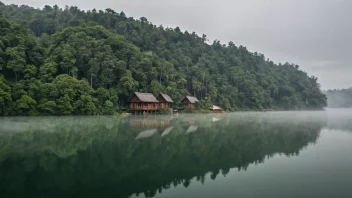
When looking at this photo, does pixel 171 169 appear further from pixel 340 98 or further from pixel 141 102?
pixel 340 98

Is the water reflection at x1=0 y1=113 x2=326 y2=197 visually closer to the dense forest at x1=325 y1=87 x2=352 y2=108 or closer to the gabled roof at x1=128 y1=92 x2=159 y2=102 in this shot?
the gabled roof at x1=128 y1=92 x2=159 y2=102

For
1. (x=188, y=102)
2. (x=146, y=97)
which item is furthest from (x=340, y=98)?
(x=146, y=97)

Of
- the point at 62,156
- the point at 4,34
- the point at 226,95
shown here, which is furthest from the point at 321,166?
the point at 226,95

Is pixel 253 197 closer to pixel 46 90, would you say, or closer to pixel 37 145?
pixel 37 145

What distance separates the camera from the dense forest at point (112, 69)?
34688 millimetres

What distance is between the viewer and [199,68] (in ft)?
219

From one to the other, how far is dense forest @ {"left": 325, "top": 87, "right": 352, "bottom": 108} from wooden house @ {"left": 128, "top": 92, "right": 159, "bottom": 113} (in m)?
137

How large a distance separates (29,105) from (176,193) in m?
31.4

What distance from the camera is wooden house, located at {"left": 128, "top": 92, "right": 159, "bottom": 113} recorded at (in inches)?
1585

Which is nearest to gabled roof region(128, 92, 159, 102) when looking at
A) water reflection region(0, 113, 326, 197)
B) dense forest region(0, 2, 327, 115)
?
dense forest region(0, 2, 327, 115)

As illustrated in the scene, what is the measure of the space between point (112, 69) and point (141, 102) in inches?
304

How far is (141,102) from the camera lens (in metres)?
40.9

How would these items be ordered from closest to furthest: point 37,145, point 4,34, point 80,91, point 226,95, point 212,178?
point 212,178
point 37,145
point 80,91
point 4,34
point 226,95

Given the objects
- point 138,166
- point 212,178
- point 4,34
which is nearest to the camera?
point 212,178
